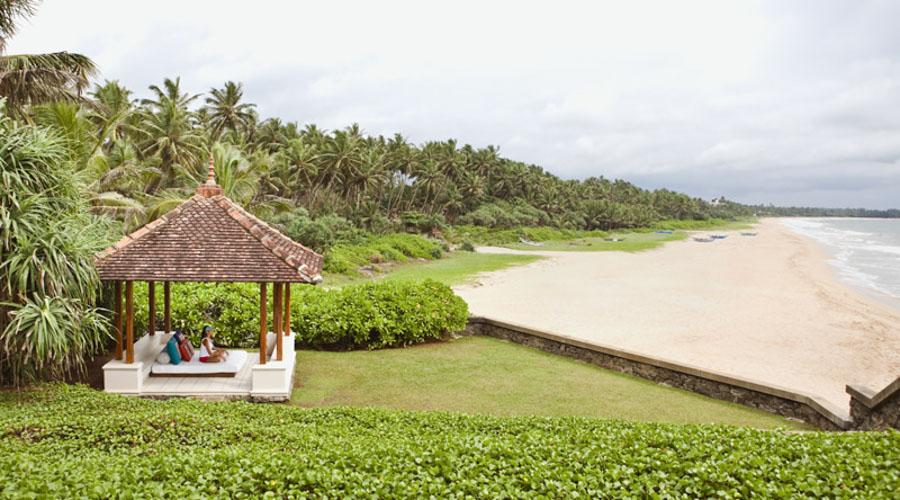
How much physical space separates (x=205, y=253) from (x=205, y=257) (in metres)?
0.09

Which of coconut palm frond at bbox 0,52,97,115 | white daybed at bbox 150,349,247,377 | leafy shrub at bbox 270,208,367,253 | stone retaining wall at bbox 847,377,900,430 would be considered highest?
coconut palm frond at bbox 0,52,97,115

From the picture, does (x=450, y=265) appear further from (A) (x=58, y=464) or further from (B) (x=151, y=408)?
(A) (x=58, y=464)

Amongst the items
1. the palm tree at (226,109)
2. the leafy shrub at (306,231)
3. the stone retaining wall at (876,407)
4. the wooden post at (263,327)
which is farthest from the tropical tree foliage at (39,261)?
the palm tree at (226,109)

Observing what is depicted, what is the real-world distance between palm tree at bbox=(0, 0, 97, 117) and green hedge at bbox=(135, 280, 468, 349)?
4.84 m

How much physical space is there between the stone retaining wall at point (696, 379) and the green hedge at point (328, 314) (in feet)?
6.97

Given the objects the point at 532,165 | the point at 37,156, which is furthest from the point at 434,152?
the point at 37,156

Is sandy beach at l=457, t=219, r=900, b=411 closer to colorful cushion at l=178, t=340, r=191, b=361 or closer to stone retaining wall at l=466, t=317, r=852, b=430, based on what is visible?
stone retaining wall at l=466, t=317, r=852, b=430

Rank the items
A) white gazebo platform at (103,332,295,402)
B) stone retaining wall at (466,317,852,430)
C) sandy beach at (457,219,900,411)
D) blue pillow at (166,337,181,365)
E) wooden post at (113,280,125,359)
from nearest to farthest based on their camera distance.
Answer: stone retaining wall at (466,317,852,430) < white gazebo platform at (103,332,295,402) < wooden post at (113,280,125,359) < blue pillow at (166,337,181,365) < sandy beach at (457,219,900,411)

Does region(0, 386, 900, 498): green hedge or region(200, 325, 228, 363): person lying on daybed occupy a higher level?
region(0, 386, 900, 498): green hedge

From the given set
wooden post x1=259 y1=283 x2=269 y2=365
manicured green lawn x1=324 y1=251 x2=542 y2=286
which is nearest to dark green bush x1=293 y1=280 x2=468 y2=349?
wooden post x1=259 y1=283 x2=269 y2=365

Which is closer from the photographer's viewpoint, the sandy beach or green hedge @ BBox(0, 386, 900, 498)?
Answer: green hedge @ BBox(0, 386, 900, 498)

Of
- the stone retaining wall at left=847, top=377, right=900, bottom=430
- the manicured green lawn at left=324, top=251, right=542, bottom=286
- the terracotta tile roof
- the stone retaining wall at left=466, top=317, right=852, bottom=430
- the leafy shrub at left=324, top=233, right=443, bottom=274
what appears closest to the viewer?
the stone retaining wall at left=847, top=377, right=900, bottom=430

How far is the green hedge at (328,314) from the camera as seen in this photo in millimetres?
12219

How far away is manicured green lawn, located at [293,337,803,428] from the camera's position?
8945 mm
